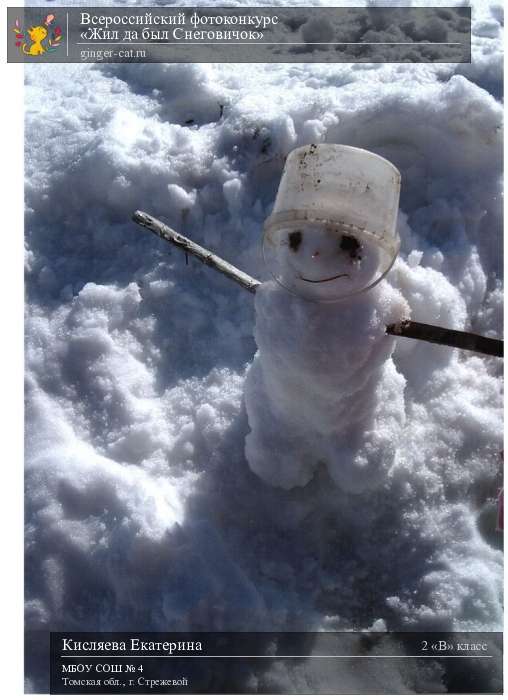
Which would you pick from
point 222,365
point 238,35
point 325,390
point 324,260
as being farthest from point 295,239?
point 238,35

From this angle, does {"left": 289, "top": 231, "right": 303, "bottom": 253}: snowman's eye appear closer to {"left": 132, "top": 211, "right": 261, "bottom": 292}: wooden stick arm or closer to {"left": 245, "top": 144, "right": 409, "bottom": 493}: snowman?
{"left": 245, "top": 144, "right": 409, "bottom": 493}: snowman

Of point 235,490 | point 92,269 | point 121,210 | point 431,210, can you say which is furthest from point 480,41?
point 235,490

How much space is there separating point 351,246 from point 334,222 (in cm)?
6

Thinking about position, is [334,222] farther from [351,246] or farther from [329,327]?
[329,327]

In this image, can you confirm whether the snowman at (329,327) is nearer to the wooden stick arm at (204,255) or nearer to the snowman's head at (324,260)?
the snowman's head at (324,260)

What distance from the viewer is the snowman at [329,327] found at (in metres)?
0.95

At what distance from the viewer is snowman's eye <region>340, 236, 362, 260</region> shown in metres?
0.98

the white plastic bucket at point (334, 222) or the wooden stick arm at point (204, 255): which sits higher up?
the wooden stick arm at point (204, 255)

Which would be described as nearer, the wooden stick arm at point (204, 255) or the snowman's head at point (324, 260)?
the snowman's head at point (324, 260)

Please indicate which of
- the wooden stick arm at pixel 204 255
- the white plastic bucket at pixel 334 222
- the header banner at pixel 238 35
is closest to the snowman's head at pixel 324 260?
the white plastic bucket at pixel 334 222

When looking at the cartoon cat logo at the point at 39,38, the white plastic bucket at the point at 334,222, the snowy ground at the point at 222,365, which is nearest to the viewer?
the white plastic bucket at the point at 334,222

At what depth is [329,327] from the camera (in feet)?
3.36

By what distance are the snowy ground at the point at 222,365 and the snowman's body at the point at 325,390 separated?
5cm

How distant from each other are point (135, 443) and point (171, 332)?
0.96ft
